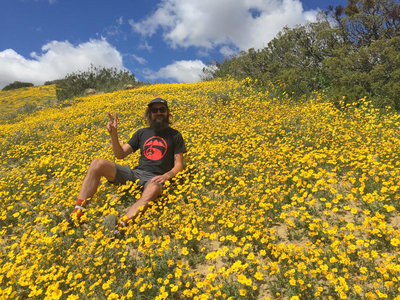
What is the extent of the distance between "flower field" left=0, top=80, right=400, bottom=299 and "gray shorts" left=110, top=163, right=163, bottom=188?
207mm

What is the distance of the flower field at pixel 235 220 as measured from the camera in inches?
111

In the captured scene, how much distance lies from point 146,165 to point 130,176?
395 millimetres

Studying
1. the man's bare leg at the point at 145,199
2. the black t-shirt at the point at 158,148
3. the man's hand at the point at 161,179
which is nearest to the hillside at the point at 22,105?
the black t-shirt at the point at 158,148

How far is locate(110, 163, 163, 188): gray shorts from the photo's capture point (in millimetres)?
4711

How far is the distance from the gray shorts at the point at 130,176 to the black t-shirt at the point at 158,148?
0.41ft

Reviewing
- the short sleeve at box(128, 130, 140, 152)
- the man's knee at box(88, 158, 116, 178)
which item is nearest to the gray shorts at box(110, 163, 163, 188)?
the man's knee at box(88, 158, 116, 178)

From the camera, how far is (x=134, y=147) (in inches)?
210

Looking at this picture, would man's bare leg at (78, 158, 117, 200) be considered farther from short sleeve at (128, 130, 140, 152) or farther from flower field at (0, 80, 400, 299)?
short sleeve at (128, 130, 140, 152)

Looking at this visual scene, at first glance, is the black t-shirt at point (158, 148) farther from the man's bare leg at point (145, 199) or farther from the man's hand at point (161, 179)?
the man's bare leg at point (145, 199)

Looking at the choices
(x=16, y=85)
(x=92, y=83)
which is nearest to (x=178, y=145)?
(x=92, y=83)

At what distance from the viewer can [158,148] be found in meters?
5.00

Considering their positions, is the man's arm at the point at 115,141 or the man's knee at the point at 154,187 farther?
the man's arm at the point at 115,141

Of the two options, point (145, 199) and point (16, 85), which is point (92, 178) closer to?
point (145, 199)

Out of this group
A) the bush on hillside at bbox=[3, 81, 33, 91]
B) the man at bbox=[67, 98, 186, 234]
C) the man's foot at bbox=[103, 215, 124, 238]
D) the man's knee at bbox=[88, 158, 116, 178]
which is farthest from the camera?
the bush on hillside at bbox=[3, 81, 33, 91]
